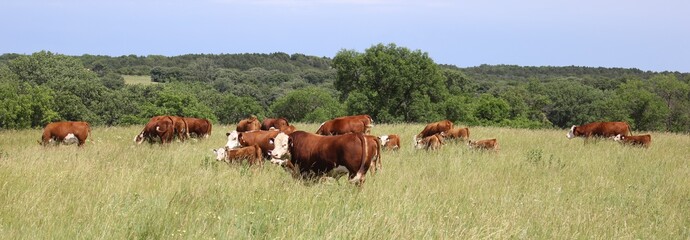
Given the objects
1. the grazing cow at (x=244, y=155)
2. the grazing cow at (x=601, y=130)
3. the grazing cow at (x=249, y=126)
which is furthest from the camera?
the grazing cow at (x=601, y=130)

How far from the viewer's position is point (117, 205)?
19.3 feet

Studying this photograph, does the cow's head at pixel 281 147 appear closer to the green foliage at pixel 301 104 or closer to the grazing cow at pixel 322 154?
the grazing cow at pixel 322 154

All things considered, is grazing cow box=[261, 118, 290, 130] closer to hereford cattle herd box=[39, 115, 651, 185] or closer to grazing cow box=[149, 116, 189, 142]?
hereford cattle herd box=[39, 115, 651, 185]

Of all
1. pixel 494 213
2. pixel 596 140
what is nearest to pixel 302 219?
pixel 494 213

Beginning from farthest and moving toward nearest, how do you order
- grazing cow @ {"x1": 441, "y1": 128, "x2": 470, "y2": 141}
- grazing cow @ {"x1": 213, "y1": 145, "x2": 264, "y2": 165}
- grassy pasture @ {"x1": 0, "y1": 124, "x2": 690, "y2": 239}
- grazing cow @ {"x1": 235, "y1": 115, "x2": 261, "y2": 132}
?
grazing cow @ {"x1": 235, "y1": 115, "x2": 261, "y2": 132}
grazing cow @ {"x1": 441, "y1": 128, "x2": 470, "y2": 141}
grazing cow @ {"x1": 213, "y1": 145, "x2": 264, "y2": 165}
grassy pasture @ {"x1": 0, "y1": 124, "x2": 690, "y2": 239}

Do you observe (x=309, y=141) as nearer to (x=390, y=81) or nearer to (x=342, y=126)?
(x=342, y=126)

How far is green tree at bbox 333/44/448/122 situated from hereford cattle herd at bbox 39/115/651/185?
101ft

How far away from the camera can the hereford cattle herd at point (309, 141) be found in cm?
827

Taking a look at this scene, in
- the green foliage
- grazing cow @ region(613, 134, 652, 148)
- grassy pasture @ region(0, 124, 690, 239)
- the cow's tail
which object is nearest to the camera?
grassy pasture @ region(0, 124, 690, 239)

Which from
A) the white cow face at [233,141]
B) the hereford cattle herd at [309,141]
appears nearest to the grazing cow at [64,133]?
the hereford cattle herd at [309,141]

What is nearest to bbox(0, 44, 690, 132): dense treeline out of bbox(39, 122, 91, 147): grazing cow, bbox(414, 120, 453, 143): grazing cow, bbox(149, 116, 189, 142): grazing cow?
bbox(414, 120, 453, 143): grazing cow

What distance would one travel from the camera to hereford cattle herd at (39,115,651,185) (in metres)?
8.27

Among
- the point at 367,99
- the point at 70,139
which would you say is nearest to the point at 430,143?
the point at 70,139

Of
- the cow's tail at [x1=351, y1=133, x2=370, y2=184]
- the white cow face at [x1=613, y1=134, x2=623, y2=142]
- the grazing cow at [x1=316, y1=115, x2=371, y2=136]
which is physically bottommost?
the white cow face at [x1=613, y1=134, x2=623, y2=142]
